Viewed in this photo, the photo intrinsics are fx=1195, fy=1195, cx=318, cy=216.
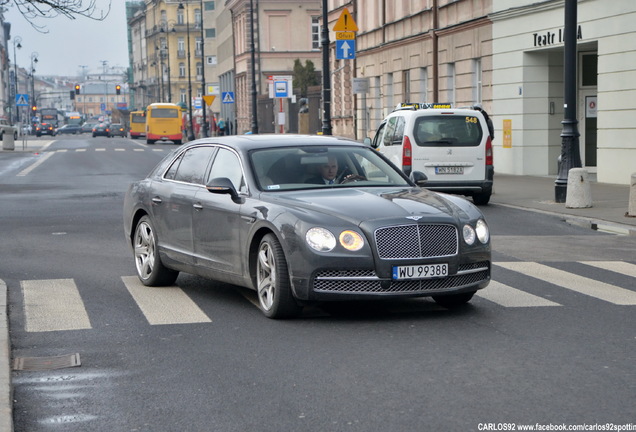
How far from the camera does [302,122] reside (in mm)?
60875

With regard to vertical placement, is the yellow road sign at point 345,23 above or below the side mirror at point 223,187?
above

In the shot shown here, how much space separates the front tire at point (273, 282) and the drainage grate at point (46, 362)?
5.50 ft

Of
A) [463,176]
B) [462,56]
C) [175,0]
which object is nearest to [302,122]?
[462,56]

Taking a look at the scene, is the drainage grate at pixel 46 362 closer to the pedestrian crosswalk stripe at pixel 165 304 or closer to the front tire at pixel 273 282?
the pedestrian crosswalk stripe at pixel 165 304

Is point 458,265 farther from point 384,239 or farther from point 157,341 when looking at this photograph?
point 157,341

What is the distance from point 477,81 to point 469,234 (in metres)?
27.4

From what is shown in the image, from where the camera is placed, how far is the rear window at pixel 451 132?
21.6m

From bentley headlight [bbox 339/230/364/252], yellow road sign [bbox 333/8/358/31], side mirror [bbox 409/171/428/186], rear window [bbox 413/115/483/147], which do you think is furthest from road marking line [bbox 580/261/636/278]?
yellow road sign [bbox 333/8/358/31]

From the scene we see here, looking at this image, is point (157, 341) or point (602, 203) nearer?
point (157, 341)

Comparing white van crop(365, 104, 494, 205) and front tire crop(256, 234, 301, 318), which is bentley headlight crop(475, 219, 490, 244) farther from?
white van crop(365, 104, 494, 205)

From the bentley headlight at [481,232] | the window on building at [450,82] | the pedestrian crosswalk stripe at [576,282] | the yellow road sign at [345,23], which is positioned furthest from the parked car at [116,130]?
the bentley headlight at [481,232]

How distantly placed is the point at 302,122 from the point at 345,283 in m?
52.5

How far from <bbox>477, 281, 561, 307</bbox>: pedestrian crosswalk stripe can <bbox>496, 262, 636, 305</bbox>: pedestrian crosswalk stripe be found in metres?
0.54

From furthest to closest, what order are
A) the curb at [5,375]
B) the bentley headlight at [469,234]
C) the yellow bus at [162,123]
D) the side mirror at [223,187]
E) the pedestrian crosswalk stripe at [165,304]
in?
the yellow bus at [162,123], the side mirror at [223,187], the pedestrian crosswalk stripe at [165,304], the bentley headlight at [469,234], the curb at [5,375]
